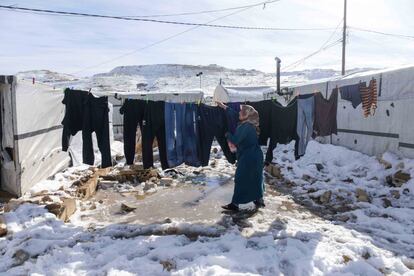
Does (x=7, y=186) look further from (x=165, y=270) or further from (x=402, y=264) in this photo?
(x=402, y=264)

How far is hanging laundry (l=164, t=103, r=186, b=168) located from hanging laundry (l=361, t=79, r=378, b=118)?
5889mm

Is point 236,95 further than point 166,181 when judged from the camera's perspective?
Yes

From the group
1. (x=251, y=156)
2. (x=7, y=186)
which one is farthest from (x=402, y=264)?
(x=7, y=186)

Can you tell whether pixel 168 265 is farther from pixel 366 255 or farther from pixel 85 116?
pixel 85 116

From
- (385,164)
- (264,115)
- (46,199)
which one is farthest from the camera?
(385,164)

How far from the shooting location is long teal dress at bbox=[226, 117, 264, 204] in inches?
263

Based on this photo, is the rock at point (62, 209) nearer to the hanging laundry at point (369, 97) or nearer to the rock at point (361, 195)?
the rock at point (361, 195)

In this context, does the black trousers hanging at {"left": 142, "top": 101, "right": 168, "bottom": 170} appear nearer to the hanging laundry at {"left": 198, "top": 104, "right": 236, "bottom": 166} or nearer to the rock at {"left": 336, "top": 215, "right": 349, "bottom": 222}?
the hanging laundry at {"left": 198, "top": 104, "right": 236, "bottom": 166}

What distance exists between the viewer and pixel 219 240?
5520mm

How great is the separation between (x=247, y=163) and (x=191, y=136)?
4.62 ft

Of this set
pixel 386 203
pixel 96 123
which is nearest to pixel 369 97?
pixel 386 203

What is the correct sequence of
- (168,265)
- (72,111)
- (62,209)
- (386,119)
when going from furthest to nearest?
(386,119) → (72,111) → (62,209) → (168,265)

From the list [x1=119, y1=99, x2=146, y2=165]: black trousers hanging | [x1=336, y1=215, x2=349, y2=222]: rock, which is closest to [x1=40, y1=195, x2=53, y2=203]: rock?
[x1=119, y1=99, x2=146, y2=165]: black trousers hanging

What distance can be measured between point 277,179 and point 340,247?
4.92m
